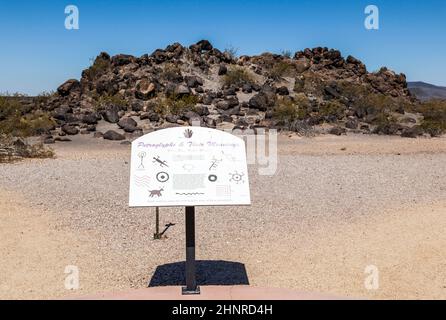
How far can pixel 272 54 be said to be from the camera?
49.0 meters

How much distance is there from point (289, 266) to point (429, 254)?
1.95m

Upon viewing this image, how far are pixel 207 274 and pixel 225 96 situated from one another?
28.2 meters

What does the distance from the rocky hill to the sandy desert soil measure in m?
11.3

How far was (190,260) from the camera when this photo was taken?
5.93 m

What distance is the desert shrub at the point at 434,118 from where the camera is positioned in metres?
26.4

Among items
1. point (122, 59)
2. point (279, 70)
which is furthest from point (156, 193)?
point (122, 59)

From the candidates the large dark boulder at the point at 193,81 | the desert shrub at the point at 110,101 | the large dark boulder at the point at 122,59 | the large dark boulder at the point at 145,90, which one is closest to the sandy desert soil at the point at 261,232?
the desert shrub at the point at 110,101

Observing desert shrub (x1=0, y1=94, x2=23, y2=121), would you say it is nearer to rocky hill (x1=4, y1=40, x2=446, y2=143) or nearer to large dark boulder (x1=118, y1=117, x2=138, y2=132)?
rocky hill (x1=4, y1=40, x2=446, y2=143)

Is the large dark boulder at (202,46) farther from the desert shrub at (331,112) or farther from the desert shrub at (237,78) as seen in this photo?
the desert shrub at (331,112)

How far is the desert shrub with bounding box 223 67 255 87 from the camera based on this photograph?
38.6 metres

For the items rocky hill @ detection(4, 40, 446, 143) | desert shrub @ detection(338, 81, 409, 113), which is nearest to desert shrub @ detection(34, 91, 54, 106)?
rocky hill @ detection(4, 40, 446, 143)

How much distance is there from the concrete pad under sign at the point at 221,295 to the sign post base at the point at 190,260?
0.09 metres

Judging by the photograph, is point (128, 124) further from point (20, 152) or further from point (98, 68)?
point (98, 68)
